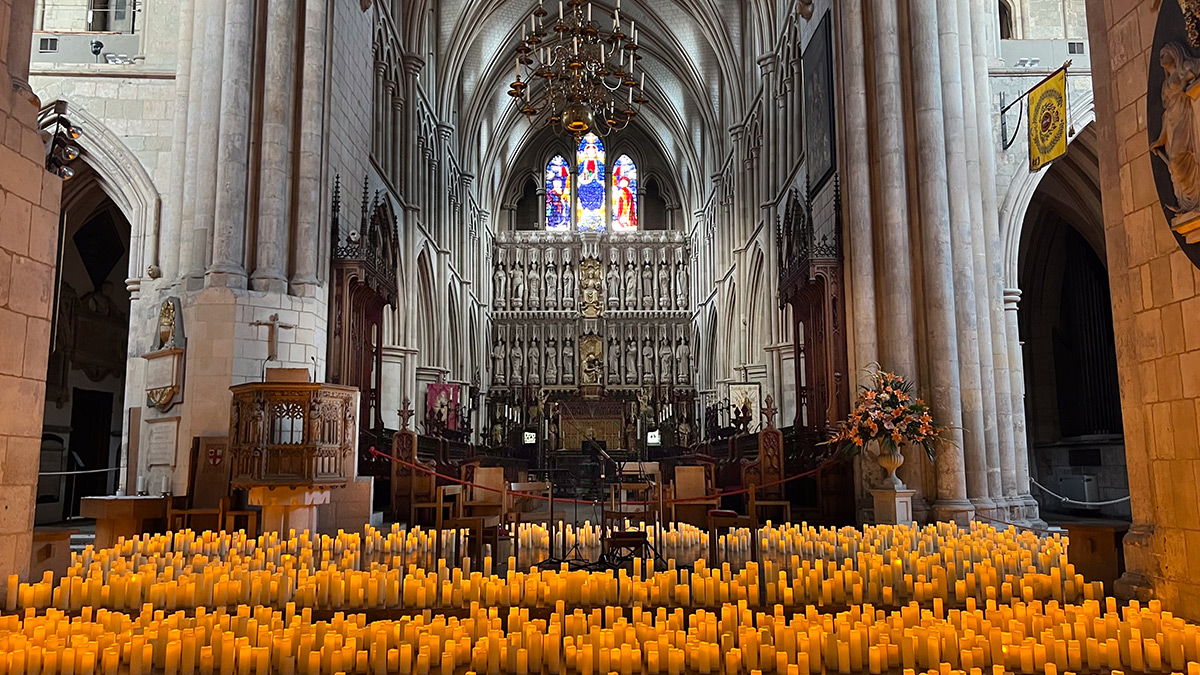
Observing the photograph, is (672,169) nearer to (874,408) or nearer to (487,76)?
(487,76)

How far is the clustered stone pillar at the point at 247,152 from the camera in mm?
11477

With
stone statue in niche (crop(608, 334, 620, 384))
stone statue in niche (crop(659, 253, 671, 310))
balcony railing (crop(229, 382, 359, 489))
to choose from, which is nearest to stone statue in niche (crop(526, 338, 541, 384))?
stone statue in niche (crop(608, 334, 620, 384))

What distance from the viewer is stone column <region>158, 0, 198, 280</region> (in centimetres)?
1208

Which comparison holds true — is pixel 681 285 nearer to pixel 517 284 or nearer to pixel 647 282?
pixel 647 282

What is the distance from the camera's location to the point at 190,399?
35.7 feet

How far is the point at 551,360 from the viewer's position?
3312 cm

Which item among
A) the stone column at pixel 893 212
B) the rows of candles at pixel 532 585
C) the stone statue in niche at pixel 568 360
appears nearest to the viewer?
the rows of candles at pixel 532 585

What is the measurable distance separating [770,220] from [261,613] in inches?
718

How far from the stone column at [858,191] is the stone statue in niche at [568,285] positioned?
21.8m

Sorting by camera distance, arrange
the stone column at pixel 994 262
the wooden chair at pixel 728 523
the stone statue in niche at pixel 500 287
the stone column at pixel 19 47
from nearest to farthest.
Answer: the stone column at pixel 19 47 < the wooden chair at pixel 728 523 < the stone column at pixel 994 262 < the stone statue in niche at pixel 500 287

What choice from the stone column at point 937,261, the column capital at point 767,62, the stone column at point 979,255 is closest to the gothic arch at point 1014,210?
the stone column at point 979,255

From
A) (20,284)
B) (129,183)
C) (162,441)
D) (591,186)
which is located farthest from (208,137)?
(591,186)

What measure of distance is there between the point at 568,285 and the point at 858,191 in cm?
2260

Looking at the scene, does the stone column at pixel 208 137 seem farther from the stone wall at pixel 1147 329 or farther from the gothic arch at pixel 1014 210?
the gothic arch at pixel 1014 210
